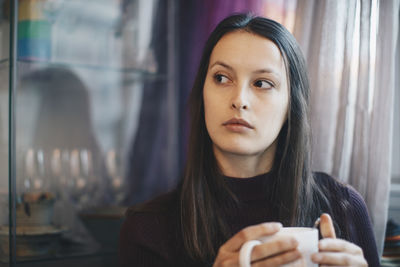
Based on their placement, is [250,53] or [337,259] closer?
[337,259]

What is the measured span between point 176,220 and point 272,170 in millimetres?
230

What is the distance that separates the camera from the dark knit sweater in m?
0.89

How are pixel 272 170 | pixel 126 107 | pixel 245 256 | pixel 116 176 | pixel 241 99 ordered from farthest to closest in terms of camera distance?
pixel 126 107, pixel 116 176, pixel 272 170, pixel 241 99, pixel 245 256

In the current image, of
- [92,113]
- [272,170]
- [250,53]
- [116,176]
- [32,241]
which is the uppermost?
[250,53]

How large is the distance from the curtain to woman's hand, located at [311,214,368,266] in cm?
34

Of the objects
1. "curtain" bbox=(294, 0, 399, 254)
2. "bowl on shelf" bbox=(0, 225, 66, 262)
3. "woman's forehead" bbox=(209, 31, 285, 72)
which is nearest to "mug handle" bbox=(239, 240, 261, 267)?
"woman's forehead" bbox=(209, 31, 285, 72)

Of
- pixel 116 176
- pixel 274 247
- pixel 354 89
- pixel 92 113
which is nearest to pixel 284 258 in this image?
pixel 274 247

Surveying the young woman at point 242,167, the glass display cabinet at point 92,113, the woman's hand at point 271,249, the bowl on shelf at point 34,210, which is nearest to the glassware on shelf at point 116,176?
the glass display cabinet at point 92,113

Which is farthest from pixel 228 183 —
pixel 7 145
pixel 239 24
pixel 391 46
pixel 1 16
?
pixel 1 16

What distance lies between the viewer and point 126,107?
1.80 m

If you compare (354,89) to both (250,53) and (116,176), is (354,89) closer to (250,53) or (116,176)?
(250,53)

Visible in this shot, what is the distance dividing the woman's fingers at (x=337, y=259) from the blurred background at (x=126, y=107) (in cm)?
34

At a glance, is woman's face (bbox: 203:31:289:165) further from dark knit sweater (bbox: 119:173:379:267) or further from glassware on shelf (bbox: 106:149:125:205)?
glassware on shelf (bbox: 106:149:125:205)

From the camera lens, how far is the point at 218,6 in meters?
1.35
